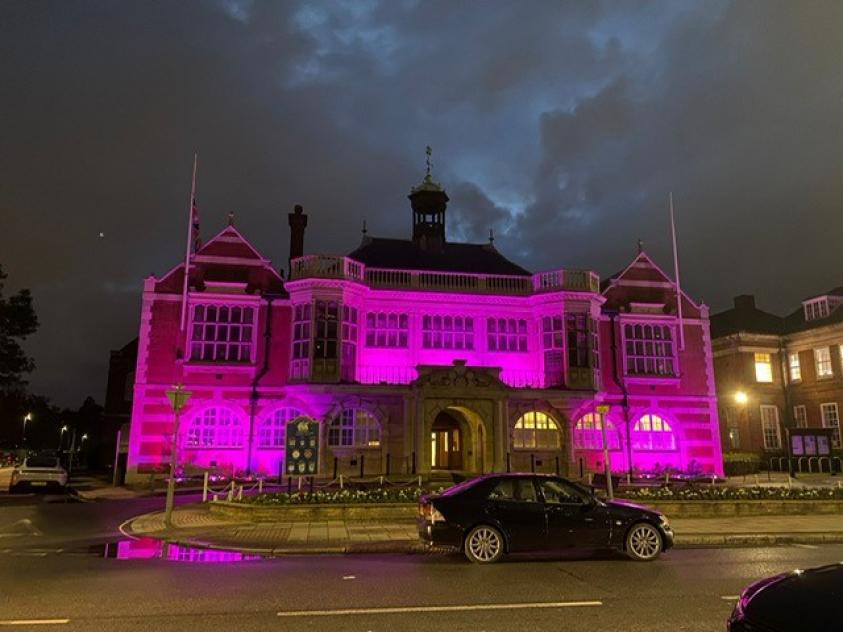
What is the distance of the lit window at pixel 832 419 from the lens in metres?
38.4

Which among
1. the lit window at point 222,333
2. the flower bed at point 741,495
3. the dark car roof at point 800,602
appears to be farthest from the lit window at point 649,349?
the dark car roof at point 800,602

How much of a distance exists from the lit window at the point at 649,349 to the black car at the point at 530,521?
23775mm

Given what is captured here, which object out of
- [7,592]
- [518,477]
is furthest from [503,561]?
[7,592]

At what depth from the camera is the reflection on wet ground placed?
1138cm

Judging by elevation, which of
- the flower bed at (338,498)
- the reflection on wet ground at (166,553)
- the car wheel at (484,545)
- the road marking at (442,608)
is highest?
the flower bed at (338,498)

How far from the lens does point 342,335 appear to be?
30.0m

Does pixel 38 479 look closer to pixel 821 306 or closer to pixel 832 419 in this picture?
pixel 832 419

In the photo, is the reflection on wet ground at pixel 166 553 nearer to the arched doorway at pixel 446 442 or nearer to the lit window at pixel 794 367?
the arched doorway at pixel 446 442

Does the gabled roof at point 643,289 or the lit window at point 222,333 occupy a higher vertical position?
the gabled roof at point 643,289

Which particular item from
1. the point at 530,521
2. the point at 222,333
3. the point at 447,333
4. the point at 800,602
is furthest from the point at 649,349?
the point at 800,602

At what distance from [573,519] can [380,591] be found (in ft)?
13.9

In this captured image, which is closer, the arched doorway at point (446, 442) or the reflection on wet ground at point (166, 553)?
the reflection on wet ground at point (166, 553)

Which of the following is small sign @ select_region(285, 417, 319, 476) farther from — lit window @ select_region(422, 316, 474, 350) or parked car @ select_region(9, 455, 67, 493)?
parked car @ select_region(9, 455, 67, 493)

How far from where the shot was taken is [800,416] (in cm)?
4091
